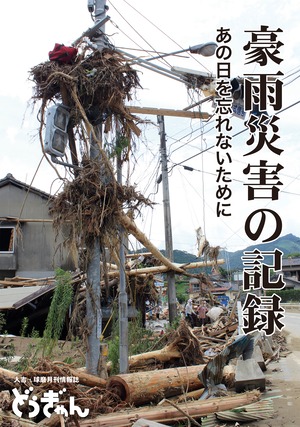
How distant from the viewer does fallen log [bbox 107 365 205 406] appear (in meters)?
6.56

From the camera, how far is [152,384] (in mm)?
6828

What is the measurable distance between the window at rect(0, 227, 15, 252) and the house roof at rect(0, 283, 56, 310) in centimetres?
493

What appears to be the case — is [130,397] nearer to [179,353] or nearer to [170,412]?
[170,412]

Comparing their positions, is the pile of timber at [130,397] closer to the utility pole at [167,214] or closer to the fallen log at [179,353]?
the fallen log at [179,353]

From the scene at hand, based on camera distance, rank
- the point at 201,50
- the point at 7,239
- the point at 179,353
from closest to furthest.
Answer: the point at 201,50 → the point at 179,353 → the point at 7,239

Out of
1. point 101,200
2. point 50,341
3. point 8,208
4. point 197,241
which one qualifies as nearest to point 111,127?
point 101,200

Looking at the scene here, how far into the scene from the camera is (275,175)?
8.05 m

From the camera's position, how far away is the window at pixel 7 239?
19922 millimetres

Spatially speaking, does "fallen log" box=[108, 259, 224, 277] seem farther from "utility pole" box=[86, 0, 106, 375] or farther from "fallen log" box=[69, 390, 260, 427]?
"fallen log" box=[69, 390, 260, 427]

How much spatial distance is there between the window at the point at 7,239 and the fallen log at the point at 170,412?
596 inches

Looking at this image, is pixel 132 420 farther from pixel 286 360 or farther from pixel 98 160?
pixel 286 360

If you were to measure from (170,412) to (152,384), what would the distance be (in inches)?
39.2

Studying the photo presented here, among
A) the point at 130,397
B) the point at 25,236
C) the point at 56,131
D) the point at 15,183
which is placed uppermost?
the point at 15,183

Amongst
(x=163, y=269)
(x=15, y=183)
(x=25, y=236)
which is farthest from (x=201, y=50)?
(x=25, y=236)
